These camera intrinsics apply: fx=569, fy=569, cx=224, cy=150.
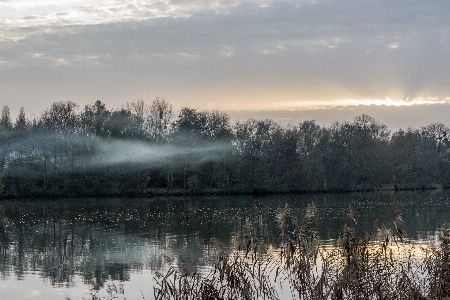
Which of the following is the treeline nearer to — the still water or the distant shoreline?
the distant shoreline

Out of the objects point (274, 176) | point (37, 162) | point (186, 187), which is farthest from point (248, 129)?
point (37, 162)

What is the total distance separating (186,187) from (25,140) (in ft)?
70.0

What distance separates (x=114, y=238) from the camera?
31.3 metres

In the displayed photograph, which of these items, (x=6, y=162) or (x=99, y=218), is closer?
(x=99, y=218)

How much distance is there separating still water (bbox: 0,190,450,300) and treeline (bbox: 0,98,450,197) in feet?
56.2

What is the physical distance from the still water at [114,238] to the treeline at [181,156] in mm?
17118

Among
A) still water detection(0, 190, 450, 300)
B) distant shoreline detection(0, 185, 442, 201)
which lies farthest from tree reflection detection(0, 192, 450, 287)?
distant shoreline detection(0, 185, 442, 201)

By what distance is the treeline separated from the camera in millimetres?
70312

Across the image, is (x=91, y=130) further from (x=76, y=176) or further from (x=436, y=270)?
(x=436, y=270)

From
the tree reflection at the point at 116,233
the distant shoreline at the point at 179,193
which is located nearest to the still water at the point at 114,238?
the tree reflection at the point at 116,233

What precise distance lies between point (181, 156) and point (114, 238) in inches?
1697

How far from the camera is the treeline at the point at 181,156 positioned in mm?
70312

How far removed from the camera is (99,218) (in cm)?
4262

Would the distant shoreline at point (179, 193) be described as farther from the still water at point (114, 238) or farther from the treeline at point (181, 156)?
the still water at point (114, 238)
